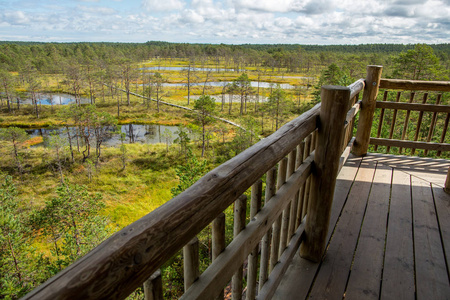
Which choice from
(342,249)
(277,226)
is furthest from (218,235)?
(342,249)

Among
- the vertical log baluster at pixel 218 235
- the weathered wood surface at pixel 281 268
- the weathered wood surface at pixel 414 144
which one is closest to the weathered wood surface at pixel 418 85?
the weathered wood surface at pixel 414 144

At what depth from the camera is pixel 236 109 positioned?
4469 cm

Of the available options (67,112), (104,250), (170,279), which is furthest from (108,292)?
(67,112)

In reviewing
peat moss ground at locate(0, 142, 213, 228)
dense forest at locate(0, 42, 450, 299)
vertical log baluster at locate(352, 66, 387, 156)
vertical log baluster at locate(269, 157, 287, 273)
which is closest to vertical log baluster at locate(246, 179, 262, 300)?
vertical log baluster at locate(269, 157, 287, 273)

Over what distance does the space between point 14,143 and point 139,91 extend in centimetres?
3084

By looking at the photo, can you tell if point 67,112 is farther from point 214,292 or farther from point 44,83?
point 214,292

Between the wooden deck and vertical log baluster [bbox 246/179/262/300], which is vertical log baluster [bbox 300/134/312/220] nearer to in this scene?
the wooden deck

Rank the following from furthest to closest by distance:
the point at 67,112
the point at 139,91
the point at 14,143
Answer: the point at 139,91 → the point at 67,112 → the point at 14,143

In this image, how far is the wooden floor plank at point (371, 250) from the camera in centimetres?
196

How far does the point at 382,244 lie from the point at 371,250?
147 mm

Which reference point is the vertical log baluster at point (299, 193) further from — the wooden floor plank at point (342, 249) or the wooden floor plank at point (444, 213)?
the wooden floor plank at point (444, 213)

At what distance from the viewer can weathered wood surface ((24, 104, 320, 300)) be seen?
1.90 feet

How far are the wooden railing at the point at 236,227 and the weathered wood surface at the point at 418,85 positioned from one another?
2.46 meters

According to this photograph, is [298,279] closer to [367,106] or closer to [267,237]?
[267,237]
